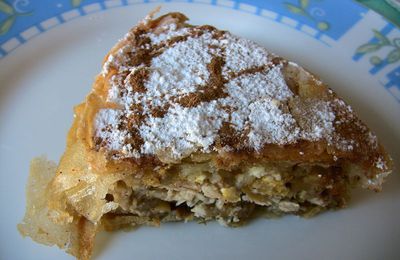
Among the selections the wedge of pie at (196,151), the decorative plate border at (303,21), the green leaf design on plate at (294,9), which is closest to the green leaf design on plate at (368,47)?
the decorative plate border at (303,21)

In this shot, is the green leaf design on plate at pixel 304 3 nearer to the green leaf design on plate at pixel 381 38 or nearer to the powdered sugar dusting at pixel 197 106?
the green leaf design on plate at pixel 381 38

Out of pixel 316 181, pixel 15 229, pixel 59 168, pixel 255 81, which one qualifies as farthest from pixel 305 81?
pixel 15 229

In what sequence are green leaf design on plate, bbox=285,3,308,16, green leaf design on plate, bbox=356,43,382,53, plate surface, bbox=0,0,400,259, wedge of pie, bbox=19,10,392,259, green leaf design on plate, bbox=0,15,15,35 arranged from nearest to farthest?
wedge of pie, bbox=19,10,392,259, plate surface, bbox=0,0,400,259, green leaf design on plate, bbox=0,15,15,35, green leaf design on plate, bbox=356,43,382,53, green leaf design on plate, bbox=285,3,308,16

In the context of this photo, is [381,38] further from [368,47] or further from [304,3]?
[304,3]

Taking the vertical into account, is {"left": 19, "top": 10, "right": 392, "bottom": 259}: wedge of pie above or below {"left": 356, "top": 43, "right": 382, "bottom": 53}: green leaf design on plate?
below

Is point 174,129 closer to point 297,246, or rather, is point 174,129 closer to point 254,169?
point 254,169

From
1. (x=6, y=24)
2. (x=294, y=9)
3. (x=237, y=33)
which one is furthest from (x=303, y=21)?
(x=6, y=24)

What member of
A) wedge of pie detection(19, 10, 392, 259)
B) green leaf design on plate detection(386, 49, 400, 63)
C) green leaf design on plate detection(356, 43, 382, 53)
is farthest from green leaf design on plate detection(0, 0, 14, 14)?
green leaf design on plate detection(386, 49, 400, 63)

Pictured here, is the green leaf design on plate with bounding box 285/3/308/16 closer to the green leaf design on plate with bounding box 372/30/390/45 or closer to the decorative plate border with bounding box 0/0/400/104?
the decorative plate border with bounding box 0/0/400/104
